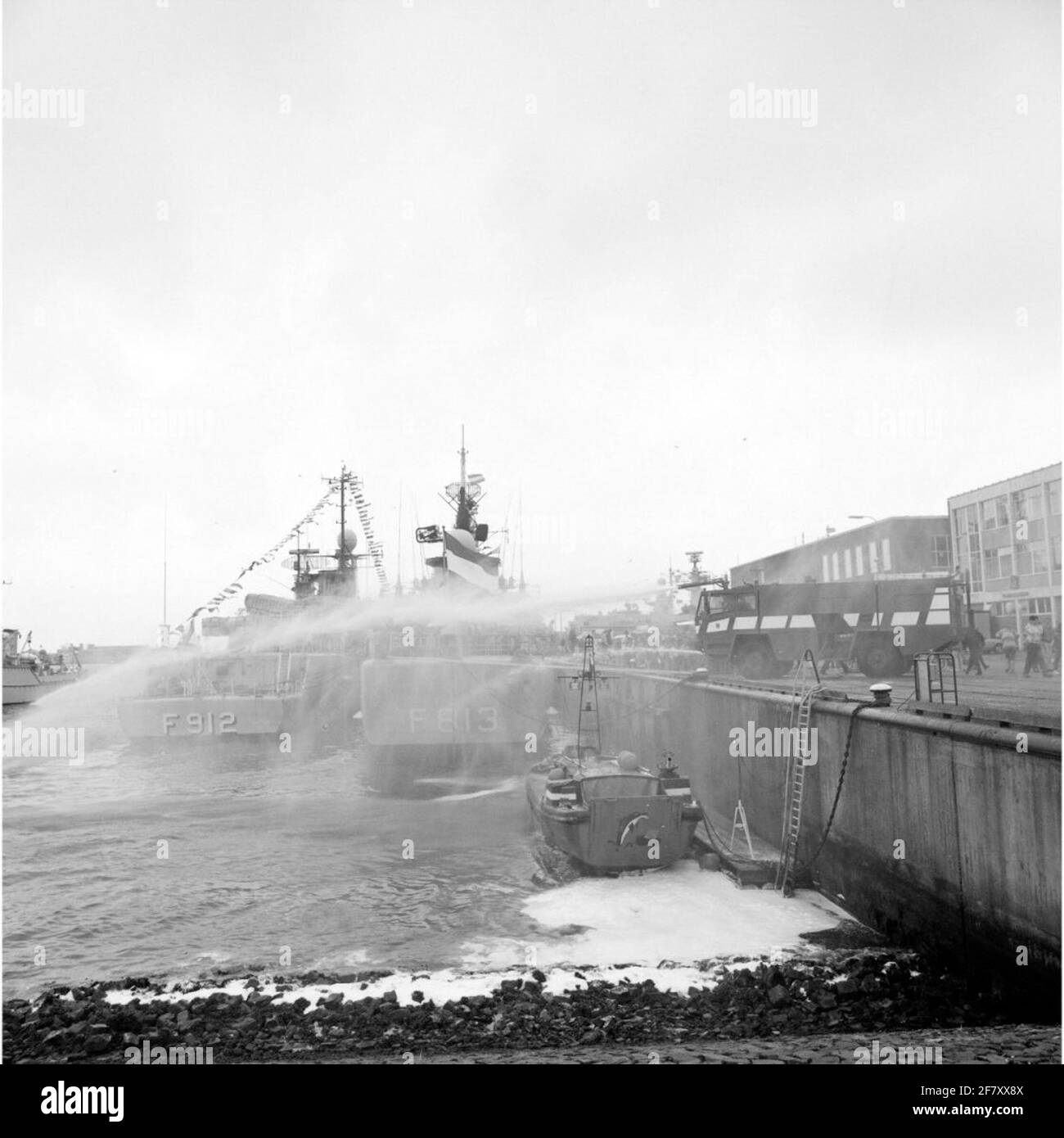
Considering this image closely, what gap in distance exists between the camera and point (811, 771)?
17859mm

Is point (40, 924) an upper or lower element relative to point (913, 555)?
lower

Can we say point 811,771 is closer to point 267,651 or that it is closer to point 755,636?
point 755,636

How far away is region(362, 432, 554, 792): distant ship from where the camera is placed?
130 ft

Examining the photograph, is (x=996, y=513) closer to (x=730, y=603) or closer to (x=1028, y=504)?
(x=1028, y=504)

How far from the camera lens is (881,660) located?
95.3ft

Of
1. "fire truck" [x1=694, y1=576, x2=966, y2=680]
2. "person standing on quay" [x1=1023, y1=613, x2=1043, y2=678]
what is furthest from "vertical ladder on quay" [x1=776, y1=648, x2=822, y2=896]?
"person standing on quay" [x1=1023, y1=613, x2=1043, y2=678]

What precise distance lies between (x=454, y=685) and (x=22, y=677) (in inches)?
1896

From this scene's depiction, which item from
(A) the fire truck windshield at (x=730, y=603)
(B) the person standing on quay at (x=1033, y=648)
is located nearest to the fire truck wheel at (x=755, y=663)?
(A) the fire truck windshield at (x=730, y=603)

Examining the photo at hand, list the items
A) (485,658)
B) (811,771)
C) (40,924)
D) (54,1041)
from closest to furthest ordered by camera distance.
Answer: (54,1041), (40,924), (811,771), (485,658)
